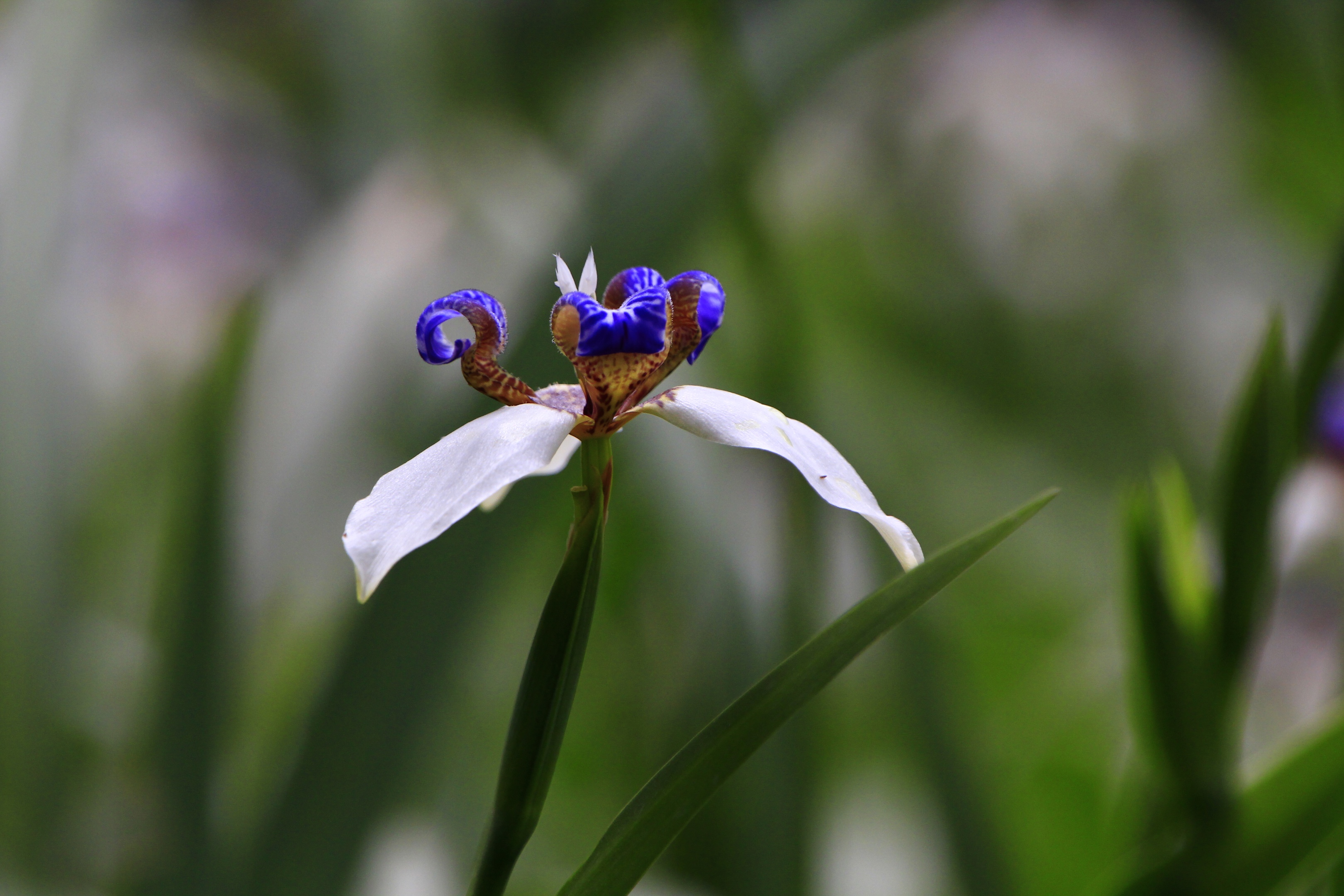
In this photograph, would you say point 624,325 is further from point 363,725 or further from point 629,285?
point 363,725

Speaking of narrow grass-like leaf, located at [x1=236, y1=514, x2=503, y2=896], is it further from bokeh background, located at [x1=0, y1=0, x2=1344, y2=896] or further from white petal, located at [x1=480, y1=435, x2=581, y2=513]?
white petal, located at [x1=480, y1=435, x2=581, y2=513]

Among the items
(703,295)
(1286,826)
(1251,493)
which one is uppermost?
(703,295)

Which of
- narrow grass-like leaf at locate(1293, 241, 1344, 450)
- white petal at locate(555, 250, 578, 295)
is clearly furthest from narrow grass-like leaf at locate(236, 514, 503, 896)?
narrow grass-like leaf at locate(1293, 241, 1344, 450)

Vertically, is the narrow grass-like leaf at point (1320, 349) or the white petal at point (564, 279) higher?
the white petal at point (564, 279)

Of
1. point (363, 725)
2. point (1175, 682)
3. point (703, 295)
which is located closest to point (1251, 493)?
point (1175, 682)

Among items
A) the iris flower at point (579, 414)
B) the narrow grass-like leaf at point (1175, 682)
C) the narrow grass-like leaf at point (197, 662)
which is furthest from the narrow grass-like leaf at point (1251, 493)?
the narrow grass-like leaf at point (197, 662)

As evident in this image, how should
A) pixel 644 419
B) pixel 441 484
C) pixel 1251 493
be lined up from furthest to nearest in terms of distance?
pixel 644 419, pixel 1251 493, pixel 441 484

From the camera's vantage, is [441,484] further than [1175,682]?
No

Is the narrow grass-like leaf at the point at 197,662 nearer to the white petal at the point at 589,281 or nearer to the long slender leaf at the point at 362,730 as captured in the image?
the long slender leaf at the point at 362,730
